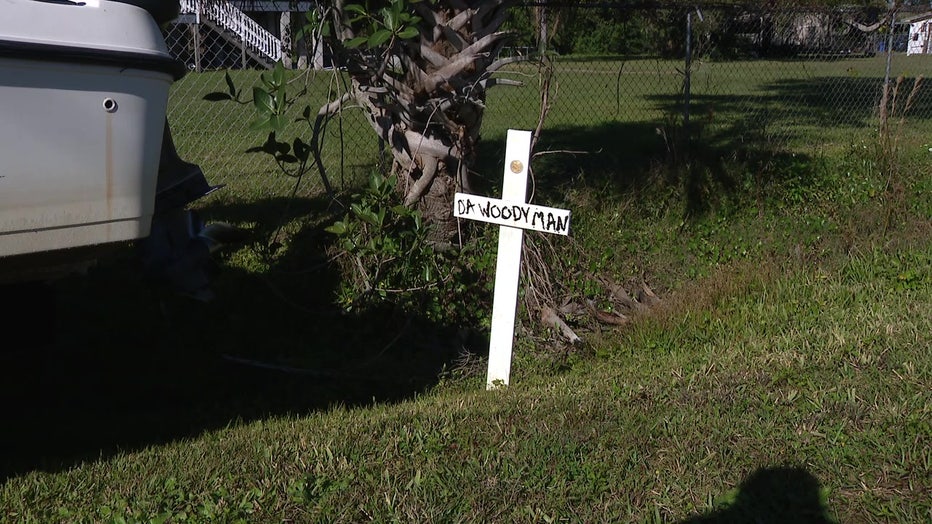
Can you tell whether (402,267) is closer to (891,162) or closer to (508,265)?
(508,265)

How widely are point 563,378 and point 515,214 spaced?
110cm

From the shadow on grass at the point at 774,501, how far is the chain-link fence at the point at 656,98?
3007 mm

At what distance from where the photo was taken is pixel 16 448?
441cm

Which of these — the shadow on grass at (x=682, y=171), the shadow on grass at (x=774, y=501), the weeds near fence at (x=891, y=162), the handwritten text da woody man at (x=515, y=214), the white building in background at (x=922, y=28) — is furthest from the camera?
the white building in background at (x=922, y=28)

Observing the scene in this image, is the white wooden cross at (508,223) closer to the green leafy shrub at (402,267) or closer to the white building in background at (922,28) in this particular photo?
the green leafy shrub at (402,267)

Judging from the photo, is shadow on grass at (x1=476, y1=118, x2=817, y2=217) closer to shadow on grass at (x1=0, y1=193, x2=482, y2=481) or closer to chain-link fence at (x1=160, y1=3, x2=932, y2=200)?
chain-link fence at (x1=160, y1=3, x2=932, y2=200)

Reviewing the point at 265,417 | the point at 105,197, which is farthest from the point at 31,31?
the point at 265,417

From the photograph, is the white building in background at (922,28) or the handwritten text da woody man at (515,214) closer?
the handwritten text da woody man at (515,214)

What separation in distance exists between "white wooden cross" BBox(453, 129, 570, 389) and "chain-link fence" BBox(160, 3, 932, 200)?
47.7 inches

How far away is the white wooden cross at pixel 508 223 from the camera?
489 centimetres

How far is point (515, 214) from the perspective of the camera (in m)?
4.90

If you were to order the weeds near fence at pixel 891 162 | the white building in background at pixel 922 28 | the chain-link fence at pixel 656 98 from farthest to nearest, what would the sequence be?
the white building in background at pixel 922 28
the chain-link fence at pixel 656 98
the weeds near fence at pixel 891 162

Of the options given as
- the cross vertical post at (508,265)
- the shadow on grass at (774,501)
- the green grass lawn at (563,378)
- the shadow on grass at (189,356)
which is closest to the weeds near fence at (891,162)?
the green grass lawn at (563,378)

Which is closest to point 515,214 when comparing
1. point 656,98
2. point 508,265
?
point 508,265
